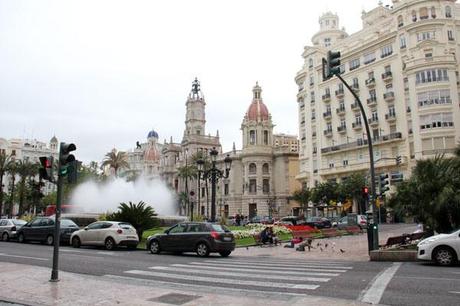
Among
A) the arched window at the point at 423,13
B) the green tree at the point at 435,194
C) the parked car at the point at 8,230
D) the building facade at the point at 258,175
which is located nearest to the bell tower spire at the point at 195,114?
the building facade at the point at 258,175

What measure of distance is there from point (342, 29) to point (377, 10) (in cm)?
991

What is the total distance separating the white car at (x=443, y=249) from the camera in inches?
550

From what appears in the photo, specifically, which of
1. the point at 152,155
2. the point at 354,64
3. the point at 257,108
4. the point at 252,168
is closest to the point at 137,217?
the point at 354,64

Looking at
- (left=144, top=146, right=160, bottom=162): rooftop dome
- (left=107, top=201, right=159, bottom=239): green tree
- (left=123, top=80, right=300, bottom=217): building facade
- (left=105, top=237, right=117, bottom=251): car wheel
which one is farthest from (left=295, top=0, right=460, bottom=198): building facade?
(left=144, top=146, right=160, bottom=162): rooftop dome

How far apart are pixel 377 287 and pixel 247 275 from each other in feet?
12.3

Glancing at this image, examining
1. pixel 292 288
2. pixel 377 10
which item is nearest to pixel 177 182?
pixel 377 10

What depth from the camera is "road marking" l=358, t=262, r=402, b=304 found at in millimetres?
8600

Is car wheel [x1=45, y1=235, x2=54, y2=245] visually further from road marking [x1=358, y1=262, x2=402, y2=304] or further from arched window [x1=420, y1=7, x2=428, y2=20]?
arched window [x1=420, y1=7, x2=428, y2=20]

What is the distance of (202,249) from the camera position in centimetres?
1858

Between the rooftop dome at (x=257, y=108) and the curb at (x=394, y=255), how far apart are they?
2726 inches

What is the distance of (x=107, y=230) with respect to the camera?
21.4 meters

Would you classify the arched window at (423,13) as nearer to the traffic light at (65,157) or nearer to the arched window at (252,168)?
the arched window at (252,168)

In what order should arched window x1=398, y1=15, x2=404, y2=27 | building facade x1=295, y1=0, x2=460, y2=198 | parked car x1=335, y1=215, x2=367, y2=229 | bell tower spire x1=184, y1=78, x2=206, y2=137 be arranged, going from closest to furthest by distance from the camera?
parked car x1=335, y1=215, x2=367, y2=229 < building facade x1=295, y1=0, x2=460, y2=198 < arched window x1=398, y1=15, x2=404, y2=27 < bell tower spire x1=184, y1=78, x2=206, y2=137

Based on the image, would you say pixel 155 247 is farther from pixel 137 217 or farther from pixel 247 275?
pixel 247 275
